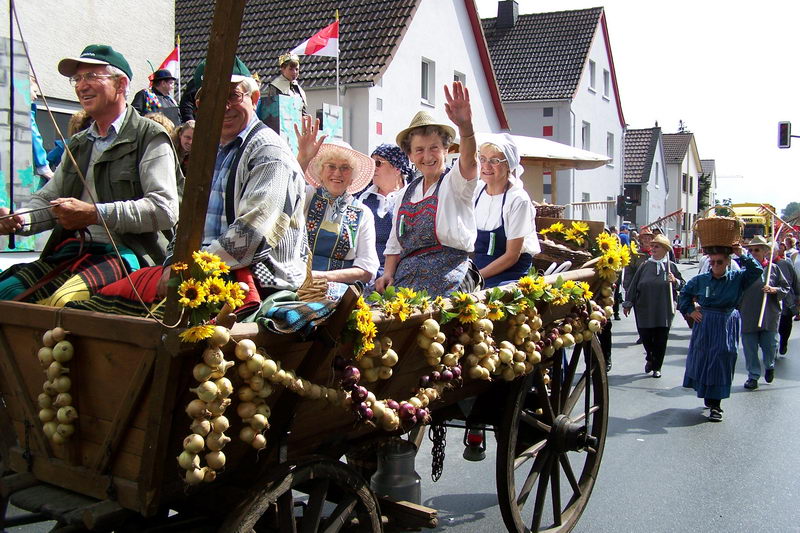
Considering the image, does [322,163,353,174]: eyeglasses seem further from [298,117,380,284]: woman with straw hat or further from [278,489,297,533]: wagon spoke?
[278,489,297,533]: wagon spoke

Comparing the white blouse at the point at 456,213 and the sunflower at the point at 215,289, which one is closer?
the sunflower at the point at 215,289

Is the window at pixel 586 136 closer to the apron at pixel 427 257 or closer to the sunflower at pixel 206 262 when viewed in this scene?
the apron at pixel 427 257

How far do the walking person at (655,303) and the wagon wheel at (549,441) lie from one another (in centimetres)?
519

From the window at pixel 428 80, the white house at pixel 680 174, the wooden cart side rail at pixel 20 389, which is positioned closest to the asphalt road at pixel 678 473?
the wooden cart side rail at pixel 20 389

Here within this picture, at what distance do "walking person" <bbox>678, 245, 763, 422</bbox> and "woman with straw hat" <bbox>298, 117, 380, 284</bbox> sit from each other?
427cm

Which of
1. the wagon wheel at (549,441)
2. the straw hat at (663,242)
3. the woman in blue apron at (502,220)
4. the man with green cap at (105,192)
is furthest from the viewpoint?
the straw hat at (663,242)

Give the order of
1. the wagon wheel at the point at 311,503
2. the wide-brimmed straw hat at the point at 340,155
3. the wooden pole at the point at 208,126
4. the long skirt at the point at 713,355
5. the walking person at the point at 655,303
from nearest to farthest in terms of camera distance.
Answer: the wooden pole at the point at 208,126 < the wagon wheel at the point at 311,503 < the wide-brimmed straw hat at the point at 340,155 < the long skirt at the point at 713,355 < the walking person at the point at 655,303

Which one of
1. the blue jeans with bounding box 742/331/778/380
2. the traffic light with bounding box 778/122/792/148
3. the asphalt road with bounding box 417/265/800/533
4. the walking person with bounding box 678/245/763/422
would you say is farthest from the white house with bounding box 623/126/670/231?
the asphalt road with bounding box 417/265/800/533

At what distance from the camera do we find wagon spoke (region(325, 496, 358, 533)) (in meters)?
2.71

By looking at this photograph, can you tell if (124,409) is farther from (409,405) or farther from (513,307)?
(513,307)

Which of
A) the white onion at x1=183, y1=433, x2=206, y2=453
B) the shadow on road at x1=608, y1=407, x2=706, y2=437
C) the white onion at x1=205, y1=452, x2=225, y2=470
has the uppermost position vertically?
the white onion at x1=183, y1=433, x2=206, y2=453

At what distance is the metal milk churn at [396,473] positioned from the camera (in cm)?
385

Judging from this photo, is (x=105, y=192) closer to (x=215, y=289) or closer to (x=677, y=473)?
(x=215, y=289)

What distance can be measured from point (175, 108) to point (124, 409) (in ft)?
17.2
